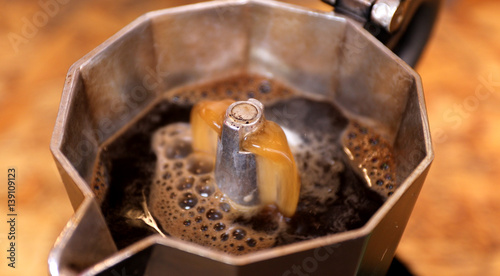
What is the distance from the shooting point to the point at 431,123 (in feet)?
3.05

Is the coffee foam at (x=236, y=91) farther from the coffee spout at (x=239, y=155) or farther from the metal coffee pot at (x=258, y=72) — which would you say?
the coffee spout at (x=239, y=155)

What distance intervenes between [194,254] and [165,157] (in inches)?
9.9

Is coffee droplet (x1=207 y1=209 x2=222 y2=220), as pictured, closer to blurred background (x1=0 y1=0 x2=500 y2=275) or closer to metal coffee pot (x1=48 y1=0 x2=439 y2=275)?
metal coffee pot (x1=48 y1=0 x2=439 y2=275)

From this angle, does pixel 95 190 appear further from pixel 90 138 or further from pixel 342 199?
pixel 342 199

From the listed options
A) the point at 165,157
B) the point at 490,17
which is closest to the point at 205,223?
the point at 165,157

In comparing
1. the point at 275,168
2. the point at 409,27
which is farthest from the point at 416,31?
the point at 275,168

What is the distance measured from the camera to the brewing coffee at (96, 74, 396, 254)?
0.59 metres

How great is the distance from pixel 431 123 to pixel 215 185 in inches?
18.3

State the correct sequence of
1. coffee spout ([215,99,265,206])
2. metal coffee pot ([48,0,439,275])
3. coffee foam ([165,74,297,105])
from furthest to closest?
1. coffee foam ([165,74,297,105])
2. coffee spout ([215,99,265,206])
3. metal coffee pot ([48,0,439,275])

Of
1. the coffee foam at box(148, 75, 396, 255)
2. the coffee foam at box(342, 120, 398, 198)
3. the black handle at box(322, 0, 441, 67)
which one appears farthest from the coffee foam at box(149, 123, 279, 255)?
the black handle at box(322, 0, 441, 67)

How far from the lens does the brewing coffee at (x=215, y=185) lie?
586mm

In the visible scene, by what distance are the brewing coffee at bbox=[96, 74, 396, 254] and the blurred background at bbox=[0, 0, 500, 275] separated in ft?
0.69

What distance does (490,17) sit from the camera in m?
1.08

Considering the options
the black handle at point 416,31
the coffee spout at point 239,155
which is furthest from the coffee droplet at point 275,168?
the black handle at point 416,31
